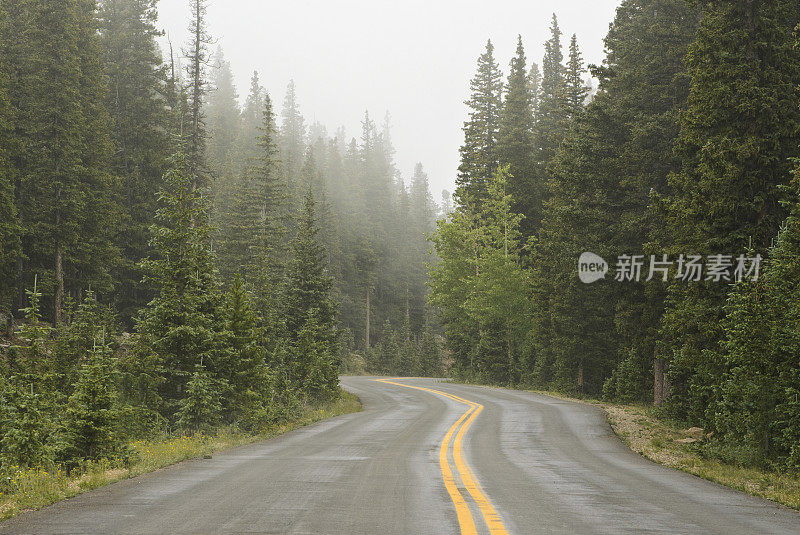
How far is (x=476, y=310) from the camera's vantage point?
41.8 meters

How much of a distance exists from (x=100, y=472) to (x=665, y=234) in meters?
19.0

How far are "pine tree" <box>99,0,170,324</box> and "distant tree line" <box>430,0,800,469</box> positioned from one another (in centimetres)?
2203

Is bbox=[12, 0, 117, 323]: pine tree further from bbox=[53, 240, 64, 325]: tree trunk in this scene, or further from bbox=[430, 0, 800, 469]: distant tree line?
bbox=[430, 0, 800, 469]: distant tree line

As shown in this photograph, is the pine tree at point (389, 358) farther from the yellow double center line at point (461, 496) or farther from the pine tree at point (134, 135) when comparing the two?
the yellow double center line at point (461, 496)

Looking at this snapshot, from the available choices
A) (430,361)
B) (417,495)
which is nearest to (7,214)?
(417,495)

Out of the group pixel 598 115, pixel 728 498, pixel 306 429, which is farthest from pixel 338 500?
pixel 598 115

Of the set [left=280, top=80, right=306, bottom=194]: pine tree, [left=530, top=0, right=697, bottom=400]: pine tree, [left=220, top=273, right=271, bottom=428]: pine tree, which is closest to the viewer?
[left=220, top=273, right=271, bottom=428]: pine tree

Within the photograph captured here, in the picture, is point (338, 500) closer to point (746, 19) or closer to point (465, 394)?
point (746, 19)

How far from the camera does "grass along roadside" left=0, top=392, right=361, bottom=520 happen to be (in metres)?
7.07

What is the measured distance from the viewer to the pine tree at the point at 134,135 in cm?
3739

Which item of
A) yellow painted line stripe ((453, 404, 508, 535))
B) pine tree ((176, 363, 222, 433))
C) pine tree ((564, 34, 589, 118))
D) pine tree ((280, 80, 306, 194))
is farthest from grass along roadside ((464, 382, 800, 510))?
pine tree ((280, 80, 306, 194))

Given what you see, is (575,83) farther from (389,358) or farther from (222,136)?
(222,136)

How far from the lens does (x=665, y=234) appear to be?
21.0 m

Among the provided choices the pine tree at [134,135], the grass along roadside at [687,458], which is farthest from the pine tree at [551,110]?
the pine tree at [134,135]
